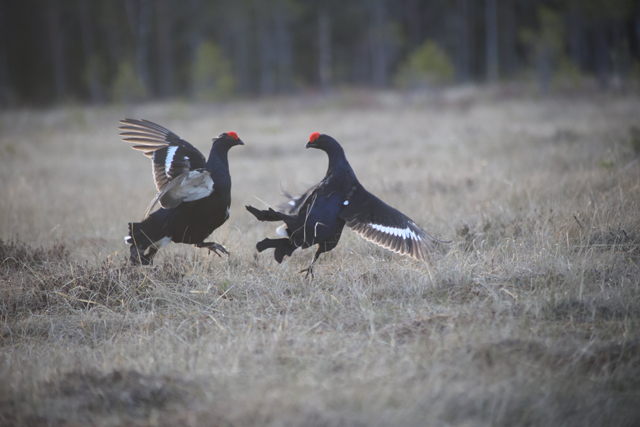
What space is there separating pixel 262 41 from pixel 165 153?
4108 cm

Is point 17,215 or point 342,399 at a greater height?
point 17,215

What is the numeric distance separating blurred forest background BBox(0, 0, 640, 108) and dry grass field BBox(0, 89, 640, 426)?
1089 inches

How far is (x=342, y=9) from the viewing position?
4222 cm

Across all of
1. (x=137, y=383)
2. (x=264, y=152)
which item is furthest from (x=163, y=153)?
(x=264, y=152)

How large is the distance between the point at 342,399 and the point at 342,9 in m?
45.0

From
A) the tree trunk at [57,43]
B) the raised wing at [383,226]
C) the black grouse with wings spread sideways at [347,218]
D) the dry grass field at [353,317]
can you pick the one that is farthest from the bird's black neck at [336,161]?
the tree trunk at [57,43]

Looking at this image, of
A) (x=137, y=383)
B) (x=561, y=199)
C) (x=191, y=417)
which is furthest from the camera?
(x=561, y=199)

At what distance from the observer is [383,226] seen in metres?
4.25

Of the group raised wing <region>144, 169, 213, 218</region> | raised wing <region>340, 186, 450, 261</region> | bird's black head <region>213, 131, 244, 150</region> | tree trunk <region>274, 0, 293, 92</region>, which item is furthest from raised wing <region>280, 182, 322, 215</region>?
tree trunk <region>274, 0, 293, 92</region>

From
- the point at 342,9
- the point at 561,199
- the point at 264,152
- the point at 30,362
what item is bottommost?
the point at 30,362

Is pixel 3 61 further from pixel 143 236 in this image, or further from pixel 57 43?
pixel 143 236

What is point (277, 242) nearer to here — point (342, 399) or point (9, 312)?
point (342, 399)

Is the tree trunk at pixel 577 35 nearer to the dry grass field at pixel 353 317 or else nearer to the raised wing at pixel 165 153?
the dry grass field at pixel 353 317

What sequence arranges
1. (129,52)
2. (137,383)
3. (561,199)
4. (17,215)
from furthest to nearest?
(129,52)
(17,215)
(561,199)
(137,383)
